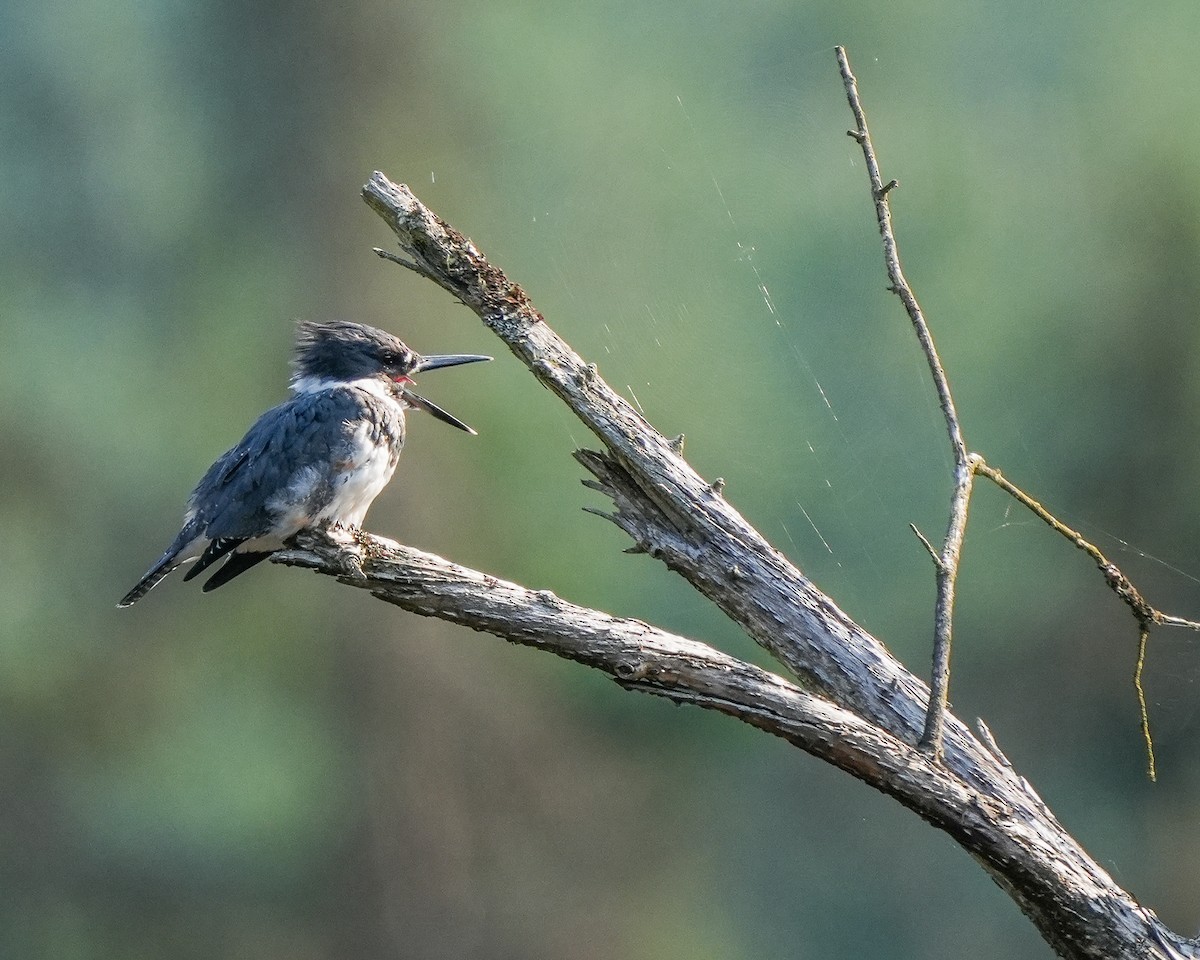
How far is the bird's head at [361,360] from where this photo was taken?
2.61 meters

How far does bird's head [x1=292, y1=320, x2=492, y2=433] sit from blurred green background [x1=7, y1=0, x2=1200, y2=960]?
208 cm

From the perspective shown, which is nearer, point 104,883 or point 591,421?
point 591,421

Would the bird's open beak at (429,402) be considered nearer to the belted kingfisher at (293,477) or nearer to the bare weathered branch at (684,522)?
the belted kingfisher at (293,477)

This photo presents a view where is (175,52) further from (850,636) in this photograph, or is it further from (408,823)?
(850,636)

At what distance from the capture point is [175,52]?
596cm

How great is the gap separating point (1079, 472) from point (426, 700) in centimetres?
286

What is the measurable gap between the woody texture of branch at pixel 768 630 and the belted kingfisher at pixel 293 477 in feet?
1.23

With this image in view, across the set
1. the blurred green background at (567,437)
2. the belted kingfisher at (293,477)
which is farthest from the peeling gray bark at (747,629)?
the blurred green background at (567,437)

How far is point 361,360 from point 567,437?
260cm

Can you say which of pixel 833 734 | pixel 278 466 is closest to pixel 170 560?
pixel 278 466

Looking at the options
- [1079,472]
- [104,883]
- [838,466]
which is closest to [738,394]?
[838,466]

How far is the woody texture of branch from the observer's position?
1.57 metres

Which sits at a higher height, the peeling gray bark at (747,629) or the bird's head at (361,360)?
the bird's head at (361,360)

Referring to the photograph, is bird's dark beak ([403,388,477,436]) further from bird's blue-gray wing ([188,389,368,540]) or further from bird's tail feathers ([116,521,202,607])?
bird's tail feathers ([116,521,202,607])
